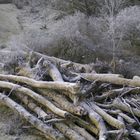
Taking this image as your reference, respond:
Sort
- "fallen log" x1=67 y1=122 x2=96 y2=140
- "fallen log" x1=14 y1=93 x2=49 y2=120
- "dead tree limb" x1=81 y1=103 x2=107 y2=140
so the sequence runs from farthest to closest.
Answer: "fallen log" x1=14 y1=93 x2=49 y2=120, "fallen log" x1=67 y1=122 x2=96 y2=140, "dead tree limb" x1=81 y1=103 x2=107 y2=140

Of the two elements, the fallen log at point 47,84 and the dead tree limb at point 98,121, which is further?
the fallen log at point 47,84

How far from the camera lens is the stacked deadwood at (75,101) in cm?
504

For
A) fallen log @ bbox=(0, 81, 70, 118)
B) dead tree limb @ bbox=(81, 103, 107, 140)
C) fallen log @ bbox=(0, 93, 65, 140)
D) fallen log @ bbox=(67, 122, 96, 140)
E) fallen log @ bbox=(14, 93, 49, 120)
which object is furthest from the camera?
fallen log @ bbox=(14, 93, 49, 120)

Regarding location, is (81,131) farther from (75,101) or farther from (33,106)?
(33,106)

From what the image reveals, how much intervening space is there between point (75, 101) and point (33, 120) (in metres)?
0.67

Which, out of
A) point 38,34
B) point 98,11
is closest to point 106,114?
point 38,34

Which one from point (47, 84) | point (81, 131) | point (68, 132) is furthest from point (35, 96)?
point (81, 131)

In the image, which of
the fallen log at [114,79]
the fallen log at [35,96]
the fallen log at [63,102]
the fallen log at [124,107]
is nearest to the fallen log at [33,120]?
the fallen log at [35,96]

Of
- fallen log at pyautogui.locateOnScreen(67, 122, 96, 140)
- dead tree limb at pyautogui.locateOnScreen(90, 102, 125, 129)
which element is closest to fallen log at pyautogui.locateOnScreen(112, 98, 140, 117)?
dead tree limb at pyautogui.locateOnScreen(90, 102, 125, 129)

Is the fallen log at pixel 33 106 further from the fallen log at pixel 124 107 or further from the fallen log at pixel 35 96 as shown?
the fallen log at pixel 124 107

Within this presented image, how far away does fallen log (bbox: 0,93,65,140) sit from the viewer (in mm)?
5120

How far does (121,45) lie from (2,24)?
4.38m

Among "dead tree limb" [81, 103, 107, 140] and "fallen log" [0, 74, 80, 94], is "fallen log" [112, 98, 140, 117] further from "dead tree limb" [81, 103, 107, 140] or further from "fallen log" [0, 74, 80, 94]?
"fallen log" [0, 74, 80, 94]

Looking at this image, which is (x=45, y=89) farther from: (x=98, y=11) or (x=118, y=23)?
(x=98, y=11)
